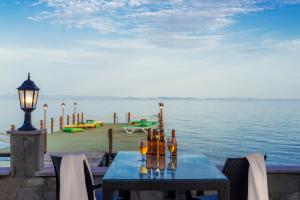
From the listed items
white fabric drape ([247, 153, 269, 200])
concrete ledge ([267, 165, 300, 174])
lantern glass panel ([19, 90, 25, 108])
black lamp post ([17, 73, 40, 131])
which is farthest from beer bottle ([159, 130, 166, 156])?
lantern glass panel ([19, 90, 25, 108])

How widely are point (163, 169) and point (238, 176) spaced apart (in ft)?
2.35

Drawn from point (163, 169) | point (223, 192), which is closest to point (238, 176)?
point (223, 192)

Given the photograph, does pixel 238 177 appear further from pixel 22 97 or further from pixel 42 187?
pixel 22 97

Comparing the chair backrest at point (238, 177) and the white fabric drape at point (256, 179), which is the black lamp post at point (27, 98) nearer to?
the chair backrest at point (238, 177)

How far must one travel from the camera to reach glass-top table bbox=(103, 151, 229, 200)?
373cm

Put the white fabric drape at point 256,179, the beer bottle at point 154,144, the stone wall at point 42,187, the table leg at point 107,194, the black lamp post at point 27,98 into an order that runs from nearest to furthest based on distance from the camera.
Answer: the table leg at point 107,194 → the white fabric drape at point 256,179 → the beer bottle at point 154,144 → the stone wall at point 42,187 → the black lamp post at point 27,98

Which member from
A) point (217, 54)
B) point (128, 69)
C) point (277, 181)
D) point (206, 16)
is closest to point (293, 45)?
point (217, 54)

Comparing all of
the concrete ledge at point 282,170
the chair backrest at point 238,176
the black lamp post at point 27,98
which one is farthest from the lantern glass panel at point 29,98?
the concrete ledge at point 282,170

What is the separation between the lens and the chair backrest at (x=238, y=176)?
4.12m

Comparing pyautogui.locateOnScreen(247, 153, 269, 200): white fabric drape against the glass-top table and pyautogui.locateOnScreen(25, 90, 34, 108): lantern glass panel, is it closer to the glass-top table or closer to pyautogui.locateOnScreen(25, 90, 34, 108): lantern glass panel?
the glass-top table

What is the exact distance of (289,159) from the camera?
30750 mm

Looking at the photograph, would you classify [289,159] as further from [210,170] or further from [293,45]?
[293,45]

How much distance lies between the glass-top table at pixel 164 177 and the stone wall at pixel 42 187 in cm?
135

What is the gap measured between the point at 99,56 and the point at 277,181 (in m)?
63.1
